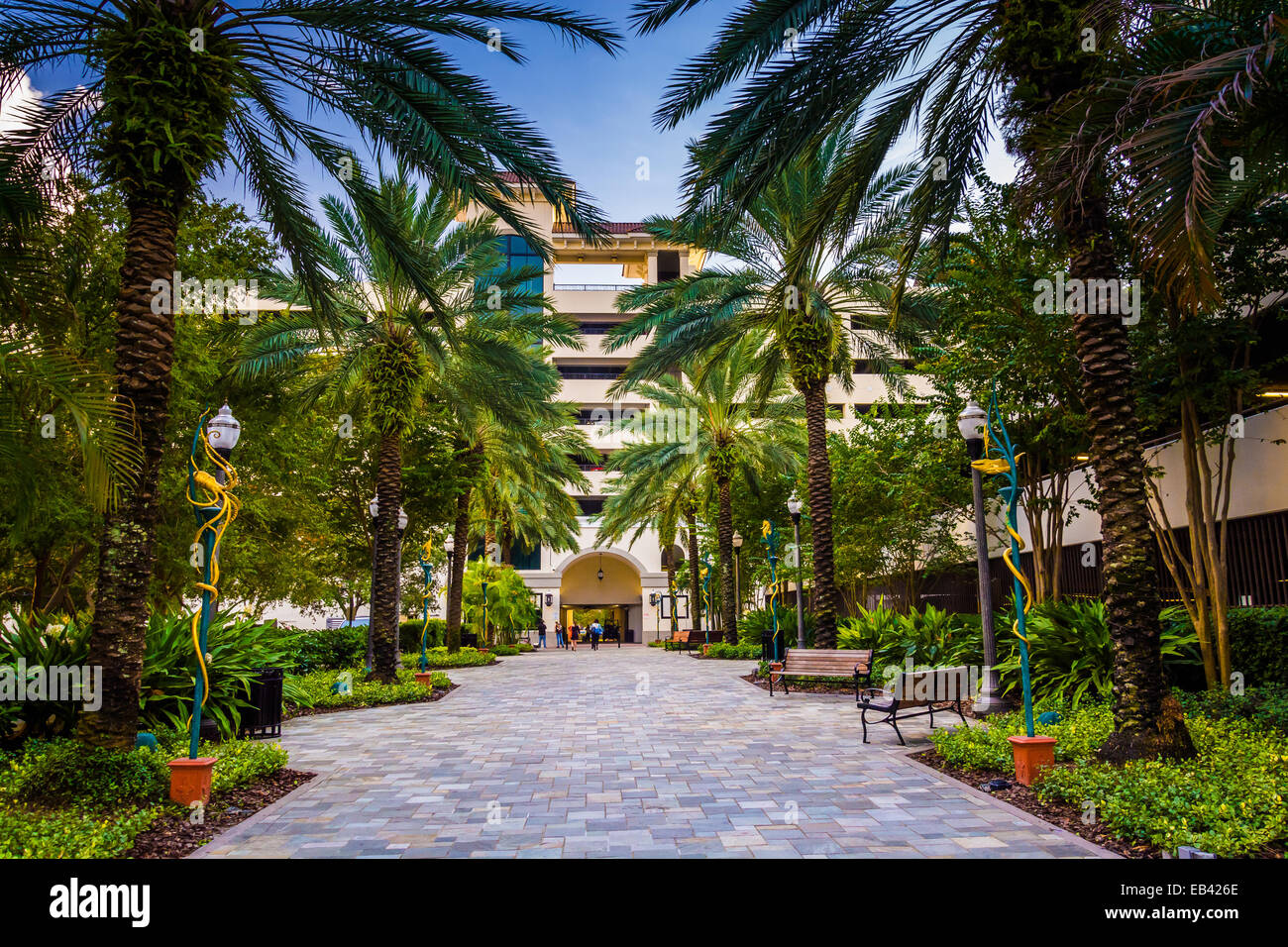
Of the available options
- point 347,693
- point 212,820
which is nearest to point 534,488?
point 347,693

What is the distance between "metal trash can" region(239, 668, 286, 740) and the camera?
1026 cm

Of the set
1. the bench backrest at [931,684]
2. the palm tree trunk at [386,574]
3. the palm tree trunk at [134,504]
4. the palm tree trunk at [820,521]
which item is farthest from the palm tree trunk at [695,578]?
the palm tree trunk at [134,504]

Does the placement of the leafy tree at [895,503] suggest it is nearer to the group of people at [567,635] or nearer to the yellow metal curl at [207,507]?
the yellow metal curl at [207,507]

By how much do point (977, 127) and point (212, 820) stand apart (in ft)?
35.5

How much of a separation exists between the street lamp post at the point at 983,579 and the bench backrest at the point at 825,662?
2377 mm

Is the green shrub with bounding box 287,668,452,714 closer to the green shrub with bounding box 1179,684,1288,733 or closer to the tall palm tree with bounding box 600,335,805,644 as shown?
the tall palm tree with bounding box 600,335,805,644

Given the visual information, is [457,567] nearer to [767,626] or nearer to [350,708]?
[767,626]

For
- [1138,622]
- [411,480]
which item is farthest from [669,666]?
[1138,622]

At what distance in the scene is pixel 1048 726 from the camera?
8.52m

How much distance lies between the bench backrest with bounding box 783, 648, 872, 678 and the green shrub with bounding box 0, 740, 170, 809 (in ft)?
32.5

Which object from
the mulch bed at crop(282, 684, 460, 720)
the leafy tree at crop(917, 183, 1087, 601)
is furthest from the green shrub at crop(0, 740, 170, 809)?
the leafy tree at crop(917, 183, 1087, 601)

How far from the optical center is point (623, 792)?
732cm

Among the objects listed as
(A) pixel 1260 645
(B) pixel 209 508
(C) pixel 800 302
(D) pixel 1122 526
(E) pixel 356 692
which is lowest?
(E) pixel 356 692

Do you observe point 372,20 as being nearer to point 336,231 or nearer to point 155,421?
point 155,421
